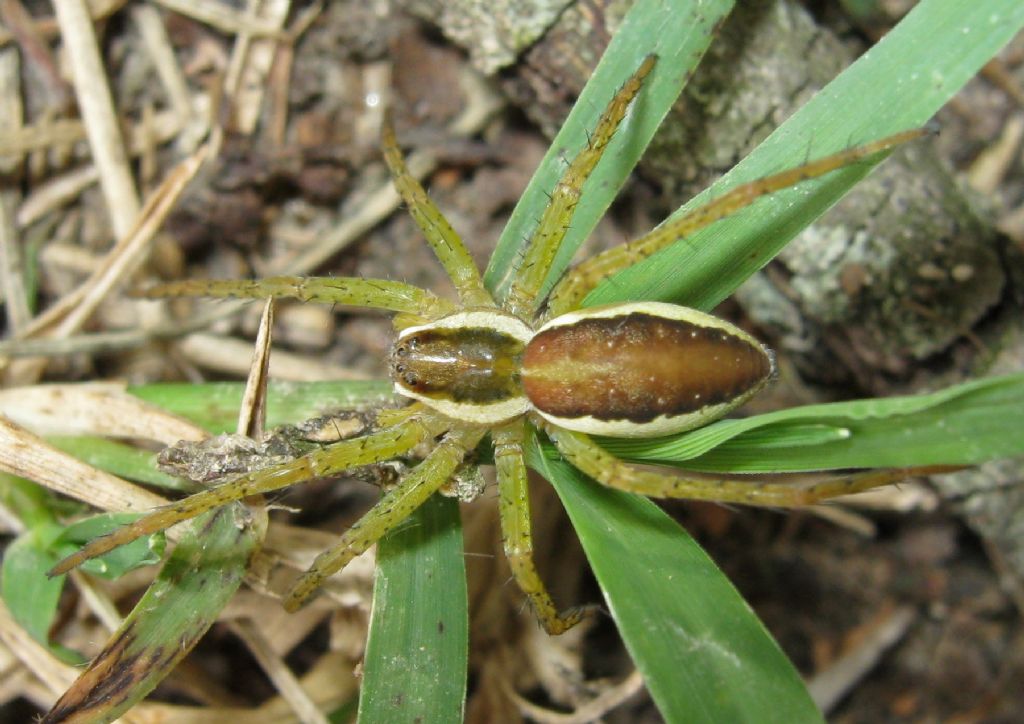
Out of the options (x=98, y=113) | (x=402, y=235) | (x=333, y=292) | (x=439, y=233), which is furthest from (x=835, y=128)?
(x=98, y=113)

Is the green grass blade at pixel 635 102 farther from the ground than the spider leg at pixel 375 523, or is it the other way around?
the green grass blade at pixel 635 102

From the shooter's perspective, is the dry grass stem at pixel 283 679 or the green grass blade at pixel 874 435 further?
the dry grass stem at pixel 283 679

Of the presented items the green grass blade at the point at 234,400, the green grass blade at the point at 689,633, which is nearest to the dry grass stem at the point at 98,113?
the green grass blade at the point at 234,400

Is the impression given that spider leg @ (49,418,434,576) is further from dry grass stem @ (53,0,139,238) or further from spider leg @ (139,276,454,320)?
dry grass stem @ (53,0,139,238)

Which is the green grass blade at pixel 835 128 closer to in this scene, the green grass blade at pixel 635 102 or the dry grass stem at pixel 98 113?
the green grass blade at pixel 635 102

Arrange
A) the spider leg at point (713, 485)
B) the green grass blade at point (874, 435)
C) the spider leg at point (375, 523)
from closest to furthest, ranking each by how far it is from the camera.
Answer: the green grass blade at point (874, 435)
the spider leg at point (713, 485)
the spider leg at point (375, 523)

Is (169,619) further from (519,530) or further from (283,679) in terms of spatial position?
(519,530)

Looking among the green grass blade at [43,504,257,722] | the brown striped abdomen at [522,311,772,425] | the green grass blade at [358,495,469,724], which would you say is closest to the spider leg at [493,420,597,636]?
the green grass blade at [358,495,469,724]
